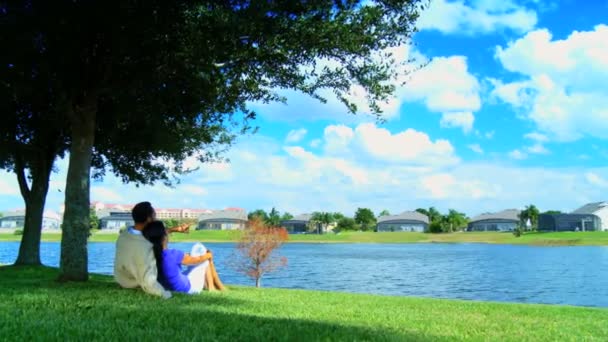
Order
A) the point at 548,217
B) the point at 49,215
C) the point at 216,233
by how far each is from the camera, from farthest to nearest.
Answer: the point at 49,215, the point at 548,217, the point at 216,233

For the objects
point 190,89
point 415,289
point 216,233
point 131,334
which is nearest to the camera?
point 131,334

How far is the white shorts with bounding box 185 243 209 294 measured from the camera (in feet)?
30.0

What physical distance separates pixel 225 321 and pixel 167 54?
5.64 metres

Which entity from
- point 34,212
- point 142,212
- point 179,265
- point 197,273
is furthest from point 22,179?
point 142,212

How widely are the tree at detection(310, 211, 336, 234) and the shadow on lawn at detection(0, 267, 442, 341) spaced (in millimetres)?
187983

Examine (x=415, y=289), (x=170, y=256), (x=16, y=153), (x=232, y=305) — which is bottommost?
(x=415, y=289)

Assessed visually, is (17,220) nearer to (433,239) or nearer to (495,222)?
(433,239)

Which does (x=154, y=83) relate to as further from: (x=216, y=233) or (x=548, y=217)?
(x=548, y=217)

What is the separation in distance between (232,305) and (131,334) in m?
2.83

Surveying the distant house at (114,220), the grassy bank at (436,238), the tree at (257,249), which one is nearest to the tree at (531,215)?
the grassy bank at (436,238)

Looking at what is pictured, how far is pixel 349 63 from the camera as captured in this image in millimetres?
11258

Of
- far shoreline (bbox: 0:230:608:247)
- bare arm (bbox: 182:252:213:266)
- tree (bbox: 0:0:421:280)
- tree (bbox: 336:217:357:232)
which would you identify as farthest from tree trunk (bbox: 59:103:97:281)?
tree (bbox: 336:217:357:232)

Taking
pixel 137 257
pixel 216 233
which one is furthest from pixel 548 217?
pixel 137 257

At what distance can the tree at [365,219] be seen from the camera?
189 m
